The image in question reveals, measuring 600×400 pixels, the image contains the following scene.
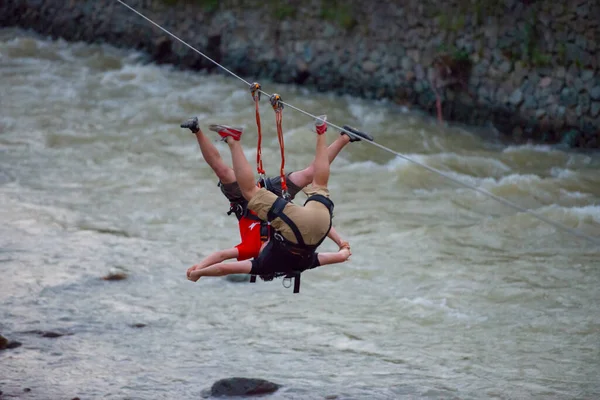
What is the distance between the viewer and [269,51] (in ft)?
61.6

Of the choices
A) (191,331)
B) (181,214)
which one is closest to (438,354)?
(191,331)

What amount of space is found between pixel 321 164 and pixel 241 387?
2.46 m

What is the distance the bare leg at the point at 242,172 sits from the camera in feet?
20.0

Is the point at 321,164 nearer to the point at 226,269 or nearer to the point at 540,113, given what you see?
Answer: the point at 226,269

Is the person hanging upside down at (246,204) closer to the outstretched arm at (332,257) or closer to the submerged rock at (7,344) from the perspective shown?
the outstretched arm at (332,257)

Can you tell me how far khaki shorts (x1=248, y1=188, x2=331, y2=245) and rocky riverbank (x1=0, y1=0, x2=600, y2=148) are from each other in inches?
376

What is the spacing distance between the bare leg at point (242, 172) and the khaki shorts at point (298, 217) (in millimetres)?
54

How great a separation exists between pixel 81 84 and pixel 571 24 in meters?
9.45

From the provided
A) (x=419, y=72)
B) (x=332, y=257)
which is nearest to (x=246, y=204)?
Result: (x=332, y=257)

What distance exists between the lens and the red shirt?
6477 mm

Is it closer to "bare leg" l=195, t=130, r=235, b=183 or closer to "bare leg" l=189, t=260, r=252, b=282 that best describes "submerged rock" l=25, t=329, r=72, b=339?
"bare leg" l=189, t=260, r=252, b=282

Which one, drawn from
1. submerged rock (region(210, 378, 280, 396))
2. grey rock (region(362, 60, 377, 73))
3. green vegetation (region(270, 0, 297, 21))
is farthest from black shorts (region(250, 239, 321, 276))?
green vegetation (region(270, 0, 297, 21))

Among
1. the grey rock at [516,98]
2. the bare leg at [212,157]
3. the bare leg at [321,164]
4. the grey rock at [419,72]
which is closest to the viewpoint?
the bare leg at [212,157]

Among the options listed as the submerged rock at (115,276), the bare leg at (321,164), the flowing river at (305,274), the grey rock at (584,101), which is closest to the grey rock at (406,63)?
the flowing river at (305,274)
